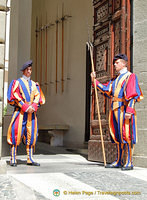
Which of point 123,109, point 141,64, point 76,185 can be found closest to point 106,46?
point 141,64

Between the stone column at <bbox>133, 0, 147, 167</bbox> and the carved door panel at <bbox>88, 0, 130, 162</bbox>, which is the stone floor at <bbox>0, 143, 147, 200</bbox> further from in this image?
the carved door panel at <bbox>88, 0, 130, 162</bbox>

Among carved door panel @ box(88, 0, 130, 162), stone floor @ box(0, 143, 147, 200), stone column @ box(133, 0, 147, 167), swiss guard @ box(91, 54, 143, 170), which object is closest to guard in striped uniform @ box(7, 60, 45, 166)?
stone floor @ box(0, 143, 147, 200)

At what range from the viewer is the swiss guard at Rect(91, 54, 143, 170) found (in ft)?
19.4

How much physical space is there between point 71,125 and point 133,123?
5.39 metres

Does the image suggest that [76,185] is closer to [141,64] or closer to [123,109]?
[123,109]

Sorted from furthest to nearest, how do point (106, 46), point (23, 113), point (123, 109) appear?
point (106, 46) → point (23, 113) → point (123, 109)

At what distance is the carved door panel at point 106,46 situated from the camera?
281 inches

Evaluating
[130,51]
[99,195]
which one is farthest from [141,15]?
[99,195]

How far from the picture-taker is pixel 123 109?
610cm

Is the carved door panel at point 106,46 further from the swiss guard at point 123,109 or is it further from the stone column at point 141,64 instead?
the swiss guard at point 123,109

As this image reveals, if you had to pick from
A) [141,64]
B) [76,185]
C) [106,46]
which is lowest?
[76,185]

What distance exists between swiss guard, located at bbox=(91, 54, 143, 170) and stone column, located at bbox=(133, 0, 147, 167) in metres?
0.45

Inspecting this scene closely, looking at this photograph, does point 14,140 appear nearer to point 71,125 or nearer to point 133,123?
point 133,123

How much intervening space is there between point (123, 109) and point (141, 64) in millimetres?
1106
